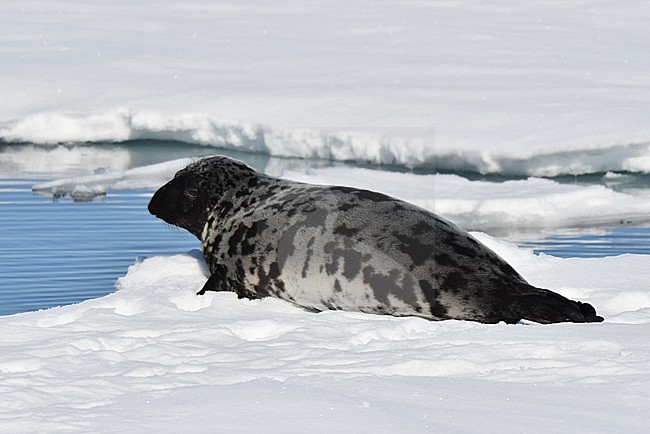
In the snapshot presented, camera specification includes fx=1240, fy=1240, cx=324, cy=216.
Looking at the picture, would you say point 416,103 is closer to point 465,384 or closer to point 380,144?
point 380,144

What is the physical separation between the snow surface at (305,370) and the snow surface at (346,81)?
16.6 feet

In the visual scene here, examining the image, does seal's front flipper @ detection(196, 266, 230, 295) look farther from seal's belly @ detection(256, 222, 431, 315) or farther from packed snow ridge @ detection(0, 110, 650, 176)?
packed snow ridge @ detection(0, 110, 650, 176)

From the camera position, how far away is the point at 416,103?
10.5 metres

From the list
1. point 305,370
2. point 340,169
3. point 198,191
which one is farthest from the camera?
point 340,169

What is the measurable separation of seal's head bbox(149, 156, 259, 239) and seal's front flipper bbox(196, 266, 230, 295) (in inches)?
18.8

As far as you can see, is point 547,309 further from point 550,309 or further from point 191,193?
point 191,193

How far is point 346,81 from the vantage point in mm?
11586

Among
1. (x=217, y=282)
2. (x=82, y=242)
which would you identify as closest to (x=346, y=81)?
(x=82, y=242)

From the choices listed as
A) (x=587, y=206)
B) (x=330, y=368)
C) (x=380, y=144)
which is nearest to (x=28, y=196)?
(x=380, y=144)

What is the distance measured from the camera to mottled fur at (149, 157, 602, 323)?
4.00 metres

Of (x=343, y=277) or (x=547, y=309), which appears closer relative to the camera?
(x=547, y=309)

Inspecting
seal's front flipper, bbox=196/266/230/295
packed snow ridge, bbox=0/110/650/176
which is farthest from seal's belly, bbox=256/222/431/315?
packed snow ridge, bbox=0/110/650/176

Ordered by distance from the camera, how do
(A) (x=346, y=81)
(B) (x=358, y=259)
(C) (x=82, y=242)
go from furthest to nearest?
(A) (x=346, y=81)
(C) (x=82, y=242)
(B) (x=358, y=259)

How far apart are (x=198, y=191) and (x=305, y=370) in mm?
2157
